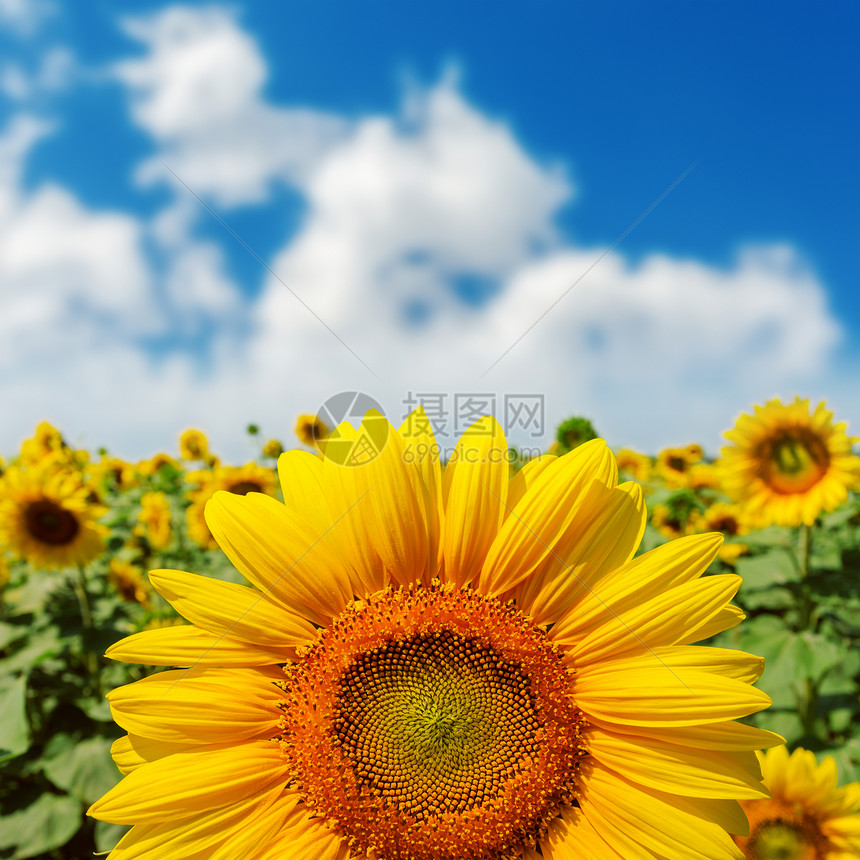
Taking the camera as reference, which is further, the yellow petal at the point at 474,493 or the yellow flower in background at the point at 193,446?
the yellow flower in background at the point at 193,446

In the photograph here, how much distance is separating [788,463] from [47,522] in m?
6.01

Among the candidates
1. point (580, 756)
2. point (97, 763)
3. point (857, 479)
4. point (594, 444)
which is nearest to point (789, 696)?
point (857, 479)

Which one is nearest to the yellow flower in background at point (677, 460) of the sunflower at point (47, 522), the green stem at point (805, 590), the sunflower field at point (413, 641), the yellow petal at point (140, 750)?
the sunflower field at point (413, 641)

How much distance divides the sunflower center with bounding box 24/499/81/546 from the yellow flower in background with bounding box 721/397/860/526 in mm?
5371

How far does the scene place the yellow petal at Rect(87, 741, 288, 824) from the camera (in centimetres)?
148

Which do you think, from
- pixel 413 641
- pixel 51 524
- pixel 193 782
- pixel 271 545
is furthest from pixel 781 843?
pixel 51 524

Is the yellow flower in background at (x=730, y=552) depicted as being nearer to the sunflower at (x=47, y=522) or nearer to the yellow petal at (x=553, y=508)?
the yellow petal at (x=553, y=508)

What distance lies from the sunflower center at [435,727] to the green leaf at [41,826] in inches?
137

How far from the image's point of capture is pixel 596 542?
1648 mm

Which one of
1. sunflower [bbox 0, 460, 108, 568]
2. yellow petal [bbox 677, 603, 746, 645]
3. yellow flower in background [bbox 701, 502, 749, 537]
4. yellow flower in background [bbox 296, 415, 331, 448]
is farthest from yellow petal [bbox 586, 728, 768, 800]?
yellow flower in background [bbox 701, 502, 749, 537]

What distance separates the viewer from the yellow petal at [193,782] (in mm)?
1484

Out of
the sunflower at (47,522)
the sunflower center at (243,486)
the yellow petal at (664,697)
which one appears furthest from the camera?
the sunflower center at (243,486)

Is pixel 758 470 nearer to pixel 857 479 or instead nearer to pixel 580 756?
pixel 857 479

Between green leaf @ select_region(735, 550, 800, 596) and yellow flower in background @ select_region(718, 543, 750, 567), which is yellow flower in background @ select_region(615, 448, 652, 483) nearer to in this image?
yellow flower in background @ select_region(718, 543, 750, 567)
